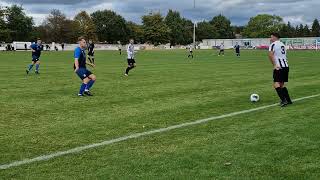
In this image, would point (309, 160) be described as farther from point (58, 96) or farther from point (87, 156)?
point (58, 96)

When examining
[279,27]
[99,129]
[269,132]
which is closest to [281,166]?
[269,132]

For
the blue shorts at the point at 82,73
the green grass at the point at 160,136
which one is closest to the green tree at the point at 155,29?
the blue shorts at the point at 82,73

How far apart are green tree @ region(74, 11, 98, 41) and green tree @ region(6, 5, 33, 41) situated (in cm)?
1416

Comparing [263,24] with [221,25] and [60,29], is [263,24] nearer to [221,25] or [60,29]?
[221,25]

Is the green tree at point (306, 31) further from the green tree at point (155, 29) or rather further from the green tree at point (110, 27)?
the green tree at point (110, 27)

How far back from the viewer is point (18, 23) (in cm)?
12500

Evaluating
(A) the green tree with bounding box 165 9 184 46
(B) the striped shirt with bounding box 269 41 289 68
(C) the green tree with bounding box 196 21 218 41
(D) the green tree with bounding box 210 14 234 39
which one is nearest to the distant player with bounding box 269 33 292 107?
(B) the striped shirt with bounding box 269 41 289 68

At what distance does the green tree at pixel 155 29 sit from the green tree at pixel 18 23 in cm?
3339

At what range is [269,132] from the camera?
9.20m

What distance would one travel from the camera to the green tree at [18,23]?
123812mm

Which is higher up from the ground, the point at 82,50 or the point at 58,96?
the point at 82,50

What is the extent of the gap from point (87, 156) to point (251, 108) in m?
6.18

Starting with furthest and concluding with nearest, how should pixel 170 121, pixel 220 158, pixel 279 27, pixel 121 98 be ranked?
pixel 279 27 → pixel 121 98 → pixel 170 121 → pixel 220 158

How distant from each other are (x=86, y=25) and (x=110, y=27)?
783 cm
